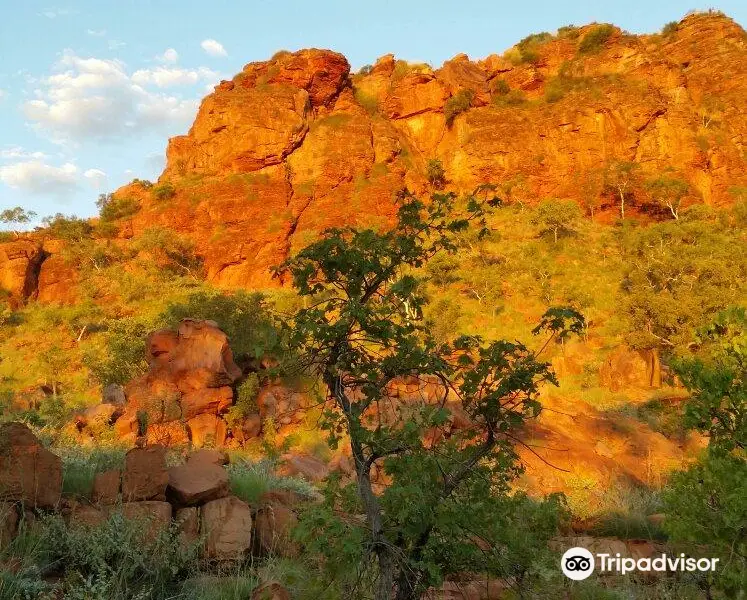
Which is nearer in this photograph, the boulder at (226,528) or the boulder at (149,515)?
the boulder at (149,515)

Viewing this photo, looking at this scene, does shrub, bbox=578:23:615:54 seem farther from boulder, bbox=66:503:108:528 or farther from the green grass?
boulder, bbox=66:503:108:528

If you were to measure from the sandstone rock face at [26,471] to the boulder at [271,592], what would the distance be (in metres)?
2.24

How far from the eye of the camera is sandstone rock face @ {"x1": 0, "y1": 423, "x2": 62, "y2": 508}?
14.1 ft

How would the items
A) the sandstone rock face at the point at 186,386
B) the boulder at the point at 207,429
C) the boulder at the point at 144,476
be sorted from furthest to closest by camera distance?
the boulder at the point at 207,429 < the sandstone rock face at the point at 186,386 < the boulder at the point at 144,476

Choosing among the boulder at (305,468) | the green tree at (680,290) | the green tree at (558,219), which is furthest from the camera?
the green tree at (558,219)

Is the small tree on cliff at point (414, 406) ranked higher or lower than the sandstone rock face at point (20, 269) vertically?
lower

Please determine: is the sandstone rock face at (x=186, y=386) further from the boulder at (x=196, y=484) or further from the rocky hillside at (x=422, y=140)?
the rocky hillside at (x=422, y=140)

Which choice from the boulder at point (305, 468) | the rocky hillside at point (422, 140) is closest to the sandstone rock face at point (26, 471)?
the boulder at point (305, 468)

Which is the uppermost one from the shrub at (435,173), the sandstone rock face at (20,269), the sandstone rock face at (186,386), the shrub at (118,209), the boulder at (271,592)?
the shrub at (435,173)

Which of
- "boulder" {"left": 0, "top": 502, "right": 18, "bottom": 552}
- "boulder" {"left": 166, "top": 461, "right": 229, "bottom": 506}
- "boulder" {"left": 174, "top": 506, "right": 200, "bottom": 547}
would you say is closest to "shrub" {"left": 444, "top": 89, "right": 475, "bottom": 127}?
"boulder" {"left": 166, "top": 461, "right": 229, "bottom": 506}

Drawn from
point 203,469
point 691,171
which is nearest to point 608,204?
point 691,171

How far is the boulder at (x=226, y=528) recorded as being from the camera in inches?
184

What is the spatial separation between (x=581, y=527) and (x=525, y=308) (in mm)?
23912

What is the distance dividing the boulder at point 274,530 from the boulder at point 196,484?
486mm
